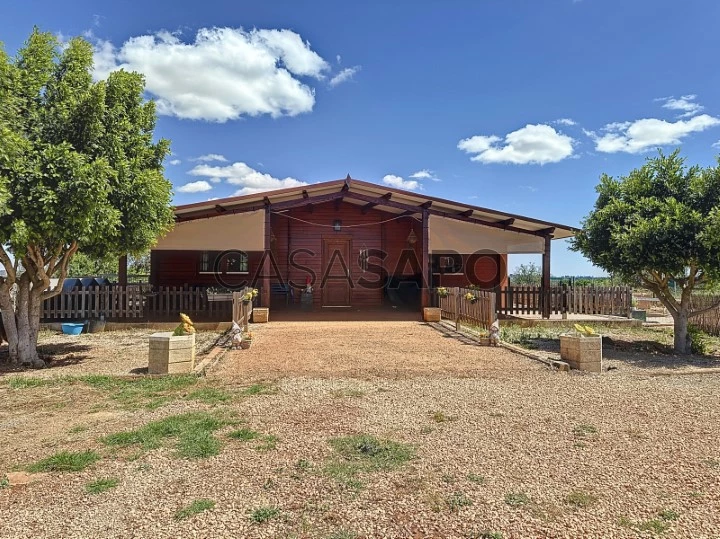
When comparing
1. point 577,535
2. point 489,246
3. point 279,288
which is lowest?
point 577,535

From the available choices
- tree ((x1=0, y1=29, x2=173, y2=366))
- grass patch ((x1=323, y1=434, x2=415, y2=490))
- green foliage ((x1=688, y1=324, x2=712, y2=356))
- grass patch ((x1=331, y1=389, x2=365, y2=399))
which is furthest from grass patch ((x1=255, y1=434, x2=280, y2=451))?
green foliage ((x1=688, y1=324, x2=712, y2=356))

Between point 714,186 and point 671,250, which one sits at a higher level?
point 714,186

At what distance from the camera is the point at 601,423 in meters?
4.67

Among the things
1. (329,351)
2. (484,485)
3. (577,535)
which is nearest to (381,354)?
(329,351)

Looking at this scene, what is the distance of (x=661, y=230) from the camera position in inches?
350

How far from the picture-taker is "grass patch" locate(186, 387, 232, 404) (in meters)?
5.38

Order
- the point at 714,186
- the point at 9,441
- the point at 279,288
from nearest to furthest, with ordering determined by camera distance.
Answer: the point at 9,441 < the point at 714,186 < the point at 279,288

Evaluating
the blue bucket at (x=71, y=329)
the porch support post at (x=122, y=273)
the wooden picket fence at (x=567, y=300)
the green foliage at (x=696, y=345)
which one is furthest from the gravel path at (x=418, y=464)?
the wooden picket fence at (x=567, y=300)

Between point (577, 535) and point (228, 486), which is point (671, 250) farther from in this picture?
point (228, 486)

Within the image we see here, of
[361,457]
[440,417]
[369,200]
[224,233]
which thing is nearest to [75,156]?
[361,457]

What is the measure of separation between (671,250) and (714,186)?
5.98ft

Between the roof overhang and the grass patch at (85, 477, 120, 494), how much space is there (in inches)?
389

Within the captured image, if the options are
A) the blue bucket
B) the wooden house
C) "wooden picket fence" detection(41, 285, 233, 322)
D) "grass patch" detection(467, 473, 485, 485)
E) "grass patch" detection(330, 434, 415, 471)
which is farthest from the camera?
the wooden house

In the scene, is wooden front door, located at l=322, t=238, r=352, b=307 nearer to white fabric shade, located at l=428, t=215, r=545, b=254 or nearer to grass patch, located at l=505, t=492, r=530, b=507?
white fabric shade, located at l=428, t=215, r=545, b=254
